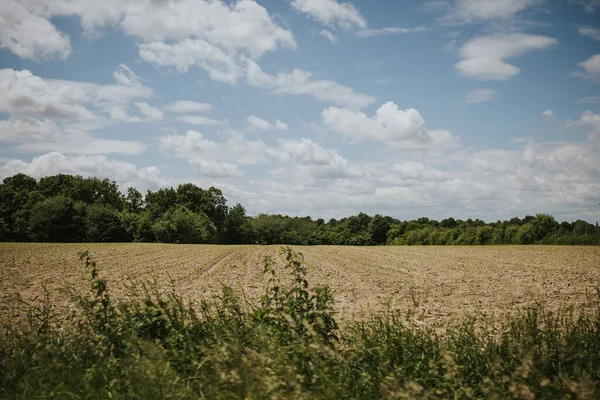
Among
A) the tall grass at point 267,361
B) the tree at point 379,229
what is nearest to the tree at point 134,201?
the tree at point 379,229

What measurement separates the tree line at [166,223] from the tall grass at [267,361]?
64378 millimetres

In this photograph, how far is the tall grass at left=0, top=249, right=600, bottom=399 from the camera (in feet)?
14.0

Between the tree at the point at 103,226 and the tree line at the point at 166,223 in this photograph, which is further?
the tree at the point at 103,226

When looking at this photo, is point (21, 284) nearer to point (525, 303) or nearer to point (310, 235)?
point (525, 303)

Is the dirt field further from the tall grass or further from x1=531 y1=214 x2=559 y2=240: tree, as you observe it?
x1=531 y1=214 x2=559 y2=240: tree

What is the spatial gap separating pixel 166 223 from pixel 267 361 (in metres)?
86.2

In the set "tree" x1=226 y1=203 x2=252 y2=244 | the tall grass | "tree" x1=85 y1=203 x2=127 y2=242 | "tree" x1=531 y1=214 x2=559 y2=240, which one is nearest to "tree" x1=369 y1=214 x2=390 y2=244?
"tree" x1=226 y1=203 x2=252 y2=244

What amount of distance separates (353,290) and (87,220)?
257 ft

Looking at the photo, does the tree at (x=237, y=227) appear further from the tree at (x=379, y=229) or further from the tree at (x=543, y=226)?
the tree at (x=543, y=226)

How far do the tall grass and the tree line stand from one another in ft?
211

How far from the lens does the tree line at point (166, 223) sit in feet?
254

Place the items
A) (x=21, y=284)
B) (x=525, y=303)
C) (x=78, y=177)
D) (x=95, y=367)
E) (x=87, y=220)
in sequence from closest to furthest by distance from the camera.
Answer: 1. (x=95, y=367)
2. (x=525, y=303)
3. (x=21, y=284)
4. (x=87, y=220)
5. (x=78, y=177)

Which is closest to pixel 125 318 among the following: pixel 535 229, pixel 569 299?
pixel 569 299

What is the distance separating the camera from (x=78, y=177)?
11012 centimetres
